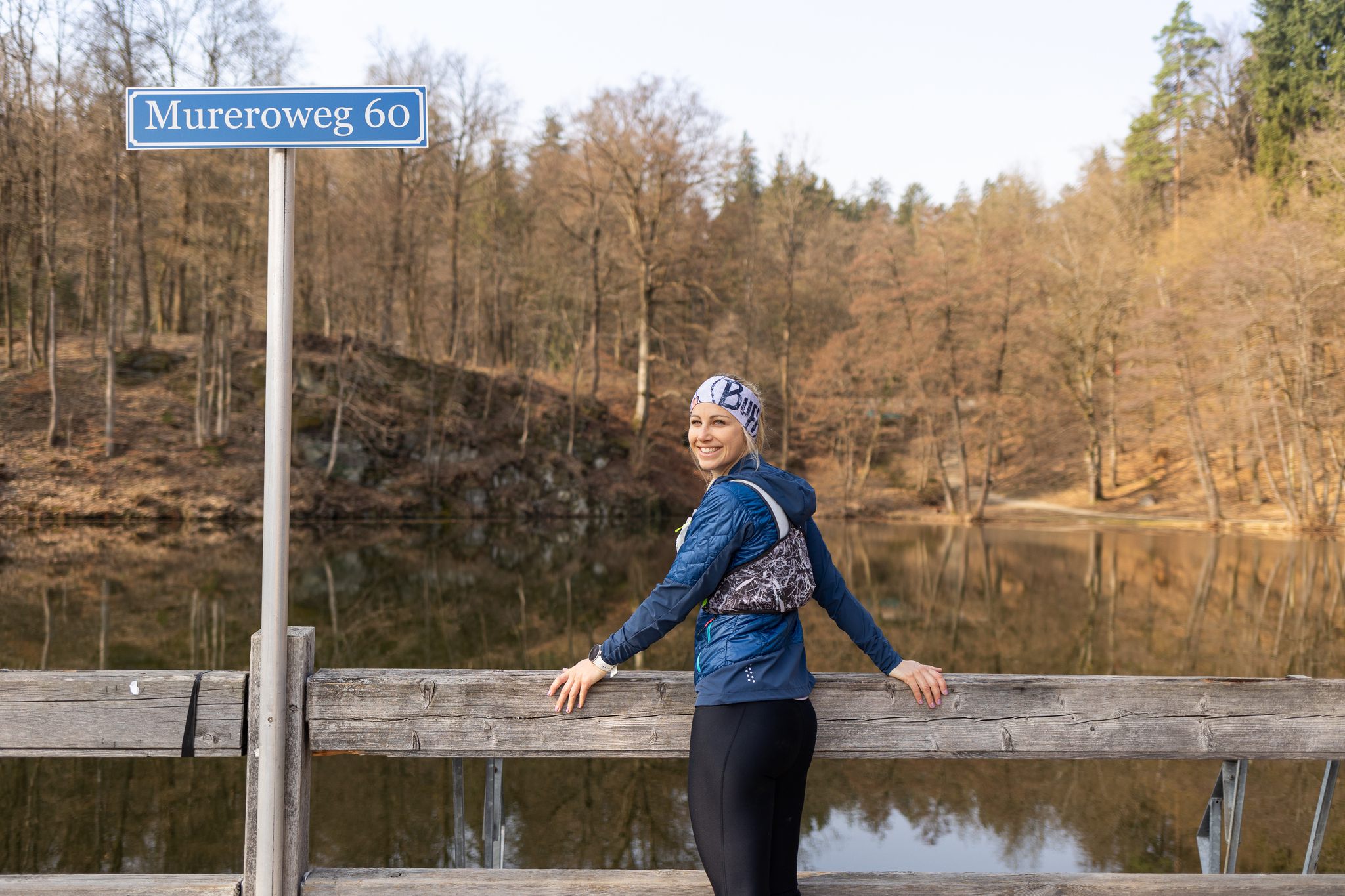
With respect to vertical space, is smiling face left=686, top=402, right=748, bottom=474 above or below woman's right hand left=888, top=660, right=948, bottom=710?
above

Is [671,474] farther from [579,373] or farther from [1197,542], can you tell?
[1197,542]

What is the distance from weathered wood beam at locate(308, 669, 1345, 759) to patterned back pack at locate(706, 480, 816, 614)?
31cm

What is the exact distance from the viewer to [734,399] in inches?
102

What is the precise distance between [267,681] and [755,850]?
4.14ft

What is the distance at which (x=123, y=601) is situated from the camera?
11930 millimetres

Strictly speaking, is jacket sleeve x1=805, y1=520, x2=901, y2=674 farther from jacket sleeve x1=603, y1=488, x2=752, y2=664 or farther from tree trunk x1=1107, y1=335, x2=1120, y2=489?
tree trunk x1=1107, y1=335, x2=1120, y2=489

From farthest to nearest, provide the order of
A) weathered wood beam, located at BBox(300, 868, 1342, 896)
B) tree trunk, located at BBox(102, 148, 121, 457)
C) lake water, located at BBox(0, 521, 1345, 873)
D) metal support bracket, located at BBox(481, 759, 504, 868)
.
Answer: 1. tree trunk, located at BBox(102, 148, 121, 457)
2. lake water, located at BBox(0, 521, 1345, 873)
3. metal support bracket, located at BBox(481, 759, 504, 868)
4. weathered wood beam, located at BBox(300, 868, 1342, 896)

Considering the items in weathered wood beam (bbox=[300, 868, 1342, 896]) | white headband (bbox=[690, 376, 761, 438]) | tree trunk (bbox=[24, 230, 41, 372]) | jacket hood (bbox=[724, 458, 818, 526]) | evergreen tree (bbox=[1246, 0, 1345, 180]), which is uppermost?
evergreen tree (bbox=[1246, 0, 1345, 180])

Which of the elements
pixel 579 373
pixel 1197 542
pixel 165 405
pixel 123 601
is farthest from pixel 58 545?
pixel 1197 542

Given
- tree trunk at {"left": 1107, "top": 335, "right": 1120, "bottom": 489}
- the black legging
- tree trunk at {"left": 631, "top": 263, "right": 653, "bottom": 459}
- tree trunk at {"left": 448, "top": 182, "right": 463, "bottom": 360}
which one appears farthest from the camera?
tree trunk at {"left": 1107, "top": 335, "right": 1120, "bottom": 489}

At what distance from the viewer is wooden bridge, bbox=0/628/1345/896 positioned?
2.44 meters

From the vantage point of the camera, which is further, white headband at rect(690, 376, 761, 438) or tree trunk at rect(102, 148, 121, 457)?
tree trunk at rect(102, 148, 121, 457)

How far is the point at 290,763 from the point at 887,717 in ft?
5.08

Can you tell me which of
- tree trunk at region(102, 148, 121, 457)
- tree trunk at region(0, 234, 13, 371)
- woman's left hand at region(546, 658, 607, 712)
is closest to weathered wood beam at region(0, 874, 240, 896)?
woman's left hand at region(546, 658, 607, 712)
